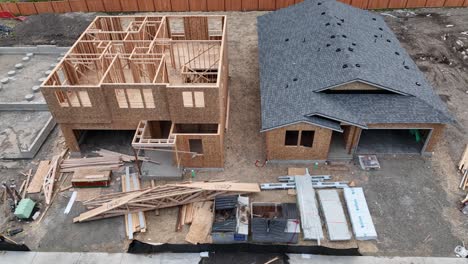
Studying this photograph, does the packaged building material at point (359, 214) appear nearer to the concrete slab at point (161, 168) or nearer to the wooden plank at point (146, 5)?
the concrete slab at point (161, 168)

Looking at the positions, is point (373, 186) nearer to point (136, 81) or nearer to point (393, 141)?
point (393, 141)

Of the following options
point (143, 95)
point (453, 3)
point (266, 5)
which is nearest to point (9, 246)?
point (143, 95)

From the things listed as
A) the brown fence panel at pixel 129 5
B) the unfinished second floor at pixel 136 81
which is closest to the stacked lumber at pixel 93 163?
the unfinished second floor at pixel 136 81

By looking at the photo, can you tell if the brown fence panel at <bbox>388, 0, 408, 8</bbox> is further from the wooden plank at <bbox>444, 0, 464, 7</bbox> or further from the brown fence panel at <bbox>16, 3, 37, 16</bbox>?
the brown fence panel at <bbox>16, 3, 37, 16</bbox>

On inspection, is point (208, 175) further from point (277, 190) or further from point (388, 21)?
point (388, 21)

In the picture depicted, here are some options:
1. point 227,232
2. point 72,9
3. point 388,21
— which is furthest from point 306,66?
point 72,9

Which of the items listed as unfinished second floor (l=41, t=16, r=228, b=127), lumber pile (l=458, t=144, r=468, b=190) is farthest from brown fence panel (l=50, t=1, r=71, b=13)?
lumber pile (l=458, t=144, r=468, b=190)
